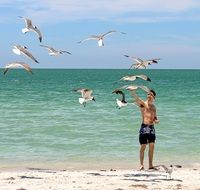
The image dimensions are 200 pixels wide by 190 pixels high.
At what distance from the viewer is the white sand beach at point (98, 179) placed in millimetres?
12453

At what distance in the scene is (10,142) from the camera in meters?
19.9

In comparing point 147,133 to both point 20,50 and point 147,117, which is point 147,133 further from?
point 20,50

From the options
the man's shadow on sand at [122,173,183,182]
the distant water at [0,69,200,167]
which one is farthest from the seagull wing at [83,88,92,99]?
the distant water at [0,69,200,167]

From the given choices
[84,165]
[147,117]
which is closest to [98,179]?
[147,117]

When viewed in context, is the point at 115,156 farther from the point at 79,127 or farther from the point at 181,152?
the point at 79,127

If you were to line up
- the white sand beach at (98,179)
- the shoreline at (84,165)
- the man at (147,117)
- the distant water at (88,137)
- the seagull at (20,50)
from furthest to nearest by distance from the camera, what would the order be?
the distant water at (88,137) → the shoreline at (84,165) → the man at (147,117) → the seagull at (20,50) → the white sand beach at (98,179)

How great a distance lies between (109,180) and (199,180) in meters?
1.98

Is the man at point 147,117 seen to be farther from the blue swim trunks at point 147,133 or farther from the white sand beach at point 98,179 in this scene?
the white sand beach at point 98,179

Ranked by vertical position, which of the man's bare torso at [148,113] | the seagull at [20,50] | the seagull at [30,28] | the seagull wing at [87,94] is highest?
the seagull at [30,28]

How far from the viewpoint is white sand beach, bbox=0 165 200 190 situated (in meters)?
12.5

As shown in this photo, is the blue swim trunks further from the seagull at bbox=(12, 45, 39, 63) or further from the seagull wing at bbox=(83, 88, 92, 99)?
the seagull at bbox=(12, 45, 39, 63)

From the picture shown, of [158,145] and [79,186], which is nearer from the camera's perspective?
[79,186]

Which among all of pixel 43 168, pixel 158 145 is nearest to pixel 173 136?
pixel 158 145

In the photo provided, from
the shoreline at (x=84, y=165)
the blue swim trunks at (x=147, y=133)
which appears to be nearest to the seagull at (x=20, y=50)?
the blue swim trunks at (x=147, y=133)
